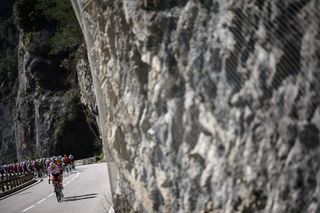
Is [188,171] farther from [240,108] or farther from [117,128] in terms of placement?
[117,128]

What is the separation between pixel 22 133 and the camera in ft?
249

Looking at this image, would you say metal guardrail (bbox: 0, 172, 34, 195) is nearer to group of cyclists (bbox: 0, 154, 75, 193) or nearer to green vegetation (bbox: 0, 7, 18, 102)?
group of cyclists (bbox: 0, 154, 75, 193)

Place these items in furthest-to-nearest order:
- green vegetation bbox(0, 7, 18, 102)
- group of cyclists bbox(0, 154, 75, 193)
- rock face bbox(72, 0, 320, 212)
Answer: green vegetation bbox(0, 7, 18, 102), group of cyclists bbox(0, 154, 75, 193), rock face bbox(72, 0, 320, 212)

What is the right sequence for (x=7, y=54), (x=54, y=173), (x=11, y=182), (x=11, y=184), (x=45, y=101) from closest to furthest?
(x=54, y=173), (x=11, y=184), (x=11, y=182), (x=45, y=101), (x=7, y=54)

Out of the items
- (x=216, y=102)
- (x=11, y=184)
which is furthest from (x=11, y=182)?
(x=216, y=102)

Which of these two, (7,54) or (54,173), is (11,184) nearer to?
(54,173)

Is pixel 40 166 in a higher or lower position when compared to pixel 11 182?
lower

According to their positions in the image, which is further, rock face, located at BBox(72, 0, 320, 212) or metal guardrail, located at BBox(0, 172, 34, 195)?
metal guardrail, located at BBox(0, 172, 34, 195)

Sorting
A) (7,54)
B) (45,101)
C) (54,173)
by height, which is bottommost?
(54,173)

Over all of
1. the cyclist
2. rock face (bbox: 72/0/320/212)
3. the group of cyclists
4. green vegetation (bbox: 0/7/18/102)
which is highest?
green vegetation (bbox: 0/7/18/102)

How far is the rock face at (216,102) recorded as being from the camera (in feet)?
13.8

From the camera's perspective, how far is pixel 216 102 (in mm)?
4895

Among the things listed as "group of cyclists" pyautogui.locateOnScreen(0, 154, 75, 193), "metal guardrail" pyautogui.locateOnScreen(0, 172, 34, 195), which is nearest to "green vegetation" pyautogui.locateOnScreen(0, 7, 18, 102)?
"group of cyclists" pyautogui.locateOnScreen(0, 154, 75, 193)

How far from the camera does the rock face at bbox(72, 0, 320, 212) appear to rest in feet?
13.8
